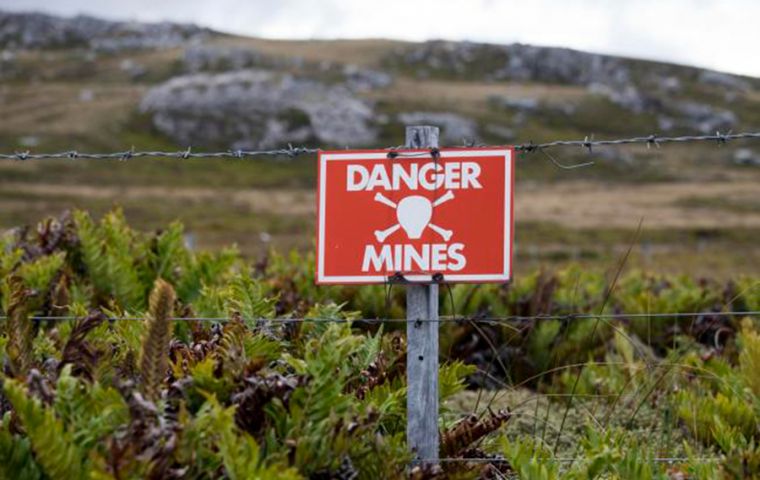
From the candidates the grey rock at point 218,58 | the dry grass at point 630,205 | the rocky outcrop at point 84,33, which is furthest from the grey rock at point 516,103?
the rocky outcrop at point 84,33

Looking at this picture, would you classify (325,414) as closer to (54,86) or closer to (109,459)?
(109,459)

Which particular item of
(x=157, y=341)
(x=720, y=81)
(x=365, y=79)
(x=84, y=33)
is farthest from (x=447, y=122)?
(x=157, y=341)

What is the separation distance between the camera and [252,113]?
11700 cm

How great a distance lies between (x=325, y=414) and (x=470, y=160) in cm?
106

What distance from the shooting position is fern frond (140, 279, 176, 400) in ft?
10.3

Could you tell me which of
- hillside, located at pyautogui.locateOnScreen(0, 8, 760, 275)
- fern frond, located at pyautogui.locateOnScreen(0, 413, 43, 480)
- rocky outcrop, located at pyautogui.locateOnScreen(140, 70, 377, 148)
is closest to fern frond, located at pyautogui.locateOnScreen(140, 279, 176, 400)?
fern frond, located at pyautogui.locateOnScreen(0, 413, 43, 480)

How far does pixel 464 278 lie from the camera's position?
3.73 meters

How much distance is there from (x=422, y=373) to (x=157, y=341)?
954mm

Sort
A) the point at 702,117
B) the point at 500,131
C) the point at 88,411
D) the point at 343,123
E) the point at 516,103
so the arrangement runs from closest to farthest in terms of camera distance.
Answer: the point at 88,411 → the point at 343,123 → the point at 500,131 → the point at 516,103 → the point at 702,117

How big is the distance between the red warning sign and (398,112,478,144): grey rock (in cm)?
10759

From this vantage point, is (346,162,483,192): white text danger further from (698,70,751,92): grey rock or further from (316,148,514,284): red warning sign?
(698,70,751,92): grey rock

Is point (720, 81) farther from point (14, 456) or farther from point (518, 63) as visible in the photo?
point (14, 456)

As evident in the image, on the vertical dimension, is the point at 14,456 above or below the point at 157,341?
below

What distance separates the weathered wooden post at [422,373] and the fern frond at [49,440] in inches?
44.6
